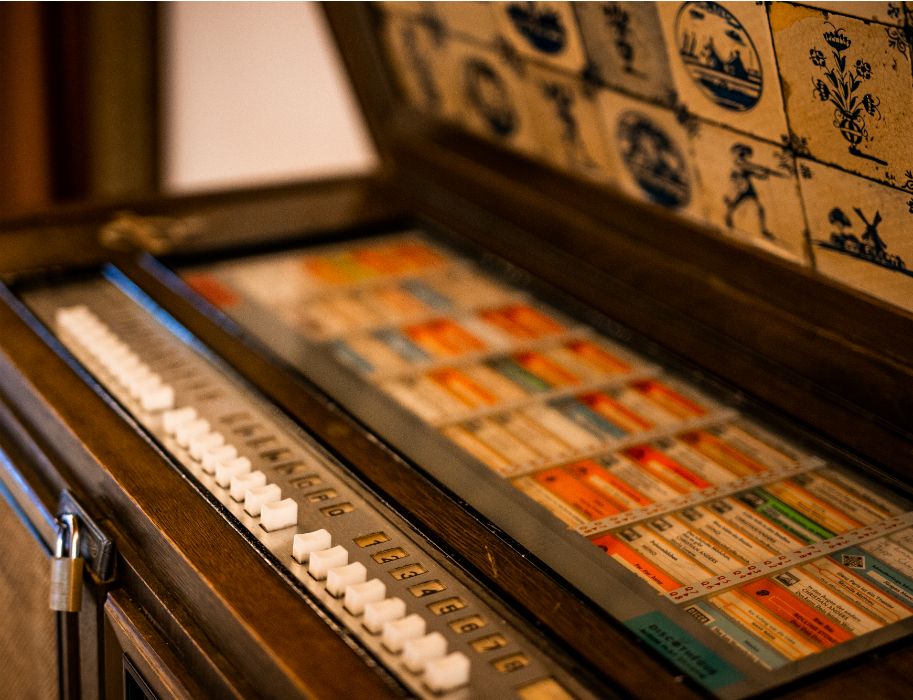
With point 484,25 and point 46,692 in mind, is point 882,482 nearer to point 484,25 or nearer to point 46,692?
point 484,25

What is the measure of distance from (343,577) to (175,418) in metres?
0.45

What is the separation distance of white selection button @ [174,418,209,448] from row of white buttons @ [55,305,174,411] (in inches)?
3.3

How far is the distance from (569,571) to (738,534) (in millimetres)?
284

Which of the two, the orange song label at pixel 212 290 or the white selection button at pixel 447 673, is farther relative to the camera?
the orange song label at pixel 212 290

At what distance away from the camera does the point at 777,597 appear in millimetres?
1262

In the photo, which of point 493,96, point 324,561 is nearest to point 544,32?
point 493,96

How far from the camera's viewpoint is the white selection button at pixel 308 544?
1.22m

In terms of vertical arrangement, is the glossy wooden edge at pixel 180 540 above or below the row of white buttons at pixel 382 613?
above

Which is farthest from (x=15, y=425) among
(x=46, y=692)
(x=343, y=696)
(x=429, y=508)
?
(x=343, y=696)

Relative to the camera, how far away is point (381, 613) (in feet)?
3.68

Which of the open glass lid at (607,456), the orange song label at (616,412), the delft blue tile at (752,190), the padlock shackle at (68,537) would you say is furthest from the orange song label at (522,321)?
the padlock shackle at (68,537)

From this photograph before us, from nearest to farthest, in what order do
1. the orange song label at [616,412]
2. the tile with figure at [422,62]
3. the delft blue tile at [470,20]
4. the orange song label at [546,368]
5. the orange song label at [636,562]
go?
the orange song label at [636,562] < the orange song label at [616,412] < the orange song label at [546,368] < the delft blue tile at [470,20] < the tile with figure at [422,62]

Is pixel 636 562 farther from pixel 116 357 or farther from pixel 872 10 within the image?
pixel 116 357

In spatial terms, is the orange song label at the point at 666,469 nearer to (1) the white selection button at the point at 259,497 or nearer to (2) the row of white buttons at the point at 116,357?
(1) the white selection button at the point at 259,497
